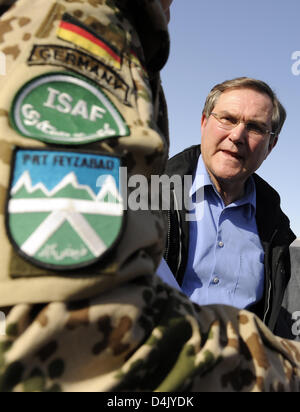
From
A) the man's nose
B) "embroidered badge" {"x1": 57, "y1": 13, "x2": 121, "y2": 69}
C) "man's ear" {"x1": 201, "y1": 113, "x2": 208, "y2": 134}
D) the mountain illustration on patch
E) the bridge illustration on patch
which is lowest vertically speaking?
the bridge illustration on patch

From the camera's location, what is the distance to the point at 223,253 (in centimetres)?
165

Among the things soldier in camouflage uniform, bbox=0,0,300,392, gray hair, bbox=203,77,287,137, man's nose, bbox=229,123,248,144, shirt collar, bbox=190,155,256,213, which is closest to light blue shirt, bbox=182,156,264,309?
shirt collar, bbox=190,155,256,213

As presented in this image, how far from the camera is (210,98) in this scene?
1.98 metres

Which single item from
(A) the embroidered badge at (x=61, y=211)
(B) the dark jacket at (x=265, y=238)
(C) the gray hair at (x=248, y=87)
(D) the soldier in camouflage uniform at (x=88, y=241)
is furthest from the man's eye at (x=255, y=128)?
(A) the embroidered badge at (x=61, y=211)

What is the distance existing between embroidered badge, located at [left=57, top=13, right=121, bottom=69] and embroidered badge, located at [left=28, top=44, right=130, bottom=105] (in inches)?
0.5

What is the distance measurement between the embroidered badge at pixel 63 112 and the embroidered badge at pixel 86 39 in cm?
5

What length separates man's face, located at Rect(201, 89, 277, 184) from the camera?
1.78 meters

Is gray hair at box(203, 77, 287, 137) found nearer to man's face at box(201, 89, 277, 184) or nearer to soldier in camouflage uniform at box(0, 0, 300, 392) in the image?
man's face at box(201, 89, 277, 184)

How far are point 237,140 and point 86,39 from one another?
53.3 inches

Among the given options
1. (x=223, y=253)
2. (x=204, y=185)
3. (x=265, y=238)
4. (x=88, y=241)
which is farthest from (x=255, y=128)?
(x=88, y=241)

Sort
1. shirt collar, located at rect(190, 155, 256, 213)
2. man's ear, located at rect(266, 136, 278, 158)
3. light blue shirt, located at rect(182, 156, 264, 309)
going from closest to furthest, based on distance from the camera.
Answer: light blue shirt, located at rect(182, 156, 264, 309) → shirt collar, located at rect(190, 155, 256, 213) → man's ear, located at rect(266, 136, 278, 158)

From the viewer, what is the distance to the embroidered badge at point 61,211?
43cm

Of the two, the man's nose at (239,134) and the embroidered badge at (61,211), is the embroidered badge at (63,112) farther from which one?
the man's nose at (239,134)

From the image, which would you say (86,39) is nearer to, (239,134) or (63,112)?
(63,112)
